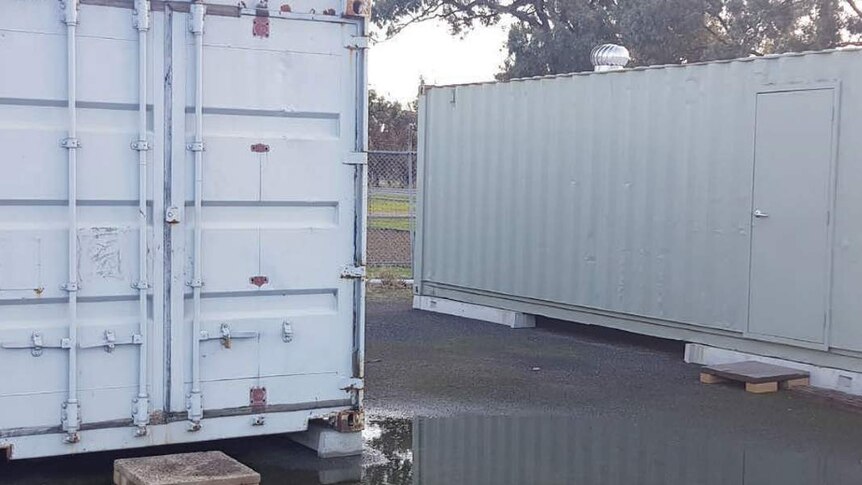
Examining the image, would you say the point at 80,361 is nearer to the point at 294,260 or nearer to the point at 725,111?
the point at 294,260

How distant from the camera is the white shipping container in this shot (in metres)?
5.94

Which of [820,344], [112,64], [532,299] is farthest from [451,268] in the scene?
[112,64]

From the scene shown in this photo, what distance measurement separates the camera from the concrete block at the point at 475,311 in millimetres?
12586

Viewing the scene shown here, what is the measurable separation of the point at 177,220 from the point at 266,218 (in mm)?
553

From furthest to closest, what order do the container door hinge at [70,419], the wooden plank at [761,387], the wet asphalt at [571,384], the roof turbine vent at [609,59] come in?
1. the roof turbine vent at [609,59]
2. the wooden plank at [761,387]
3. the wet asphalt at [571,384]
4. the container door hinge at [70,419]

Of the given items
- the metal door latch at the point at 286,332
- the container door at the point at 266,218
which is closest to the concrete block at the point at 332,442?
the container door at the point at 266,218

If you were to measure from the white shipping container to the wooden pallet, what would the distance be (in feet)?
12.3

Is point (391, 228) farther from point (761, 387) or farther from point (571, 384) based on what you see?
point (761, 387)

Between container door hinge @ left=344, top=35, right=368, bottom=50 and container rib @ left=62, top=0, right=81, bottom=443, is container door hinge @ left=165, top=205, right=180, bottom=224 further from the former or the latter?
container door hinge @ left=344, top=35, right=368, bottom=50

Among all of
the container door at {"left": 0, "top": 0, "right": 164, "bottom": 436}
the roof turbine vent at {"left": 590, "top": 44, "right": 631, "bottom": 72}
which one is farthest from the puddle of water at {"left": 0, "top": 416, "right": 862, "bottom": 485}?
the roof turbine vent at {"left": 590, "top": 44, "right": 631, "bottom": 72}

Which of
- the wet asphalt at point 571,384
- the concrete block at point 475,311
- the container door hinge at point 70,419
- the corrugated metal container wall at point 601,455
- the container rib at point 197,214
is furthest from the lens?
Result: the concrete block at point 475,311

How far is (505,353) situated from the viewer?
428 inches

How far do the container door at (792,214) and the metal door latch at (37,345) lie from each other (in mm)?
6023

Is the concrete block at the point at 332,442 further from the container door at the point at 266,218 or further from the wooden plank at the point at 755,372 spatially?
the wooden plank at the point at 755,372
